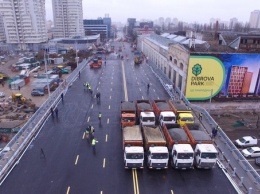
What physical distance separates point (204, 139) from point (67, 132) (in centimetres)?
1698

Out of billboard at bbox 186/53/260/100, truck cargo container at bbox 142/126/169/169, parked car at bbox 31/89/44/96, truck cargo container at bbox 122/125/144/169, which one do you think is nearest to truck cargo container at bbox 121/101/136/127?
truck cargo container at bbox 142/126/169/169

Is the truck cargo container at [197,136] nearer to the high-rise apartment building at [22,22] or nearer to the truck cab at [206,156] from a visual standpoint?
the truck cab at [206,156]

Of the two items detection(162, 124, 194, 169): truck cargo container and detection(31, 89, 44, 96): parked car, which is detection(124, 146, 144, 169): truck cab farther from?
detection(31, 89, 44, 96): parked car

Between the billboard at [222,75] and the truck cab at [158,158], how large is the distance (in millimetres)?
28257

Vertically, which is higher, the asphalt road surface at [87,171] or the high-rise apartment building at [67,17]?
the high-rise apartment building at [67,17]

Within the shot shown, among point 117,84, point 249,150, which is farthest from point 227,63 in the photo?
point 117,84

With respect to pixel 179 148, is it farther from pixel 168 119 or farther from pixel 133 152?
pixel 168 119

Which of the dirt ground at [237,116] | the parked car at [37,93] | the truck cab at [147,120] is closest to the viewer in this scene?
the truck cab at [147,120]

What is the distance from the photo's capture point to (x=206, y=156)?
2156 centimetres

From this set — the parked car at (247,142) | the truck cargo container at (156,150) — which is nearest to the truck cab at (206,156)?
the truck cargo container at (156,150)

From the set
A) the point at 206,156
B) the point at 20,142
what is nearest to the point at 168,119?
the point at 206,156

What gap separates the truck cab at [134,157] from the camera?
21250 millimetres

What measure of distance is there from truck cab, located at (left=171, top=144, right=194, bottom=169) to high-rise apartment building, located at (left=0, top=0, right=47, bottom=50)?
132086 mm

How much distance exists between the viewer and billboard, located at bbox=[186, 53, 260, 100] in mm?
45750
